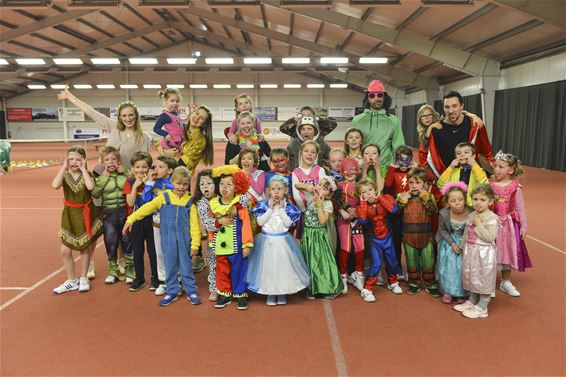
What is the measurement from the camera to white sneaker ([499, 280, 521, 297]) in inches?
163

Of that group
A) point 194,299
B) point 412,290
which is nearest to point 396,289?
point 412,290

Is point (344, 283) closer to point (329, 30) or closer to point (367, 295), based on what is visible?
point (367, 295)

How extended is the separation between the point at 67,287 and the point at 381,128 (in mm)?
3756

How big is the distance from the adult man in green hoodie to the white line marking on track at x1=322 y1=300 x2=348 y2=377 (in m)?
1.74

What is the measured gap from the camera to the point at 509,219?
4246mm

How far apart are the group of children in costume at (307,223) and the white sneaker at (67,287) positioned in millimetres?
16

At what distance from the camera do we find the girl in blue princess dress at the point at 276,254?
3.87 meters

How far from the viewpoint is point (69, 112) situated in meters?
35.7

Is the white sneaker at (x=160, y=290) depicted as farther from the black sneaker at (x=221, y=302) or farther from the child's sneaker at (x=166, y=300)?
the black sneaker at (x=221, y=302)

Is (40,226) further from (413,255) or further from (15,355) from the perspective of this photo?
(413,255)

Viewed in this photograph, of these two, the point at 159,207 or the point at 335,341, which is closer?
the point at 335,341

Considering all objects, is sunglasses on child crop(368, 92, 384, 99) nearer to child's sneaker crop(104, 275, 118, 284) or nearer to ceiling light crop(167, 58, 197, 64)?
child's sneaker crop(104, 275, 118, 284)

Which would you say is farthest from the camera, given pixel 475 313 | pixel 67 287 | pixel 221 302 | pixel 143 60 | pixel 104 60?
pixel 143 60

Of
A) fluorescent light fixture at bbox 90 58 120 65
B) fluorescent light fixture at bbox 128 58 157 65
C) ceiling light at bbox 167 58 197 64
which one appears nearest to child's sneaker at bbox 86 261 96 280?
ceiling light at bbox 167 58 197 64
